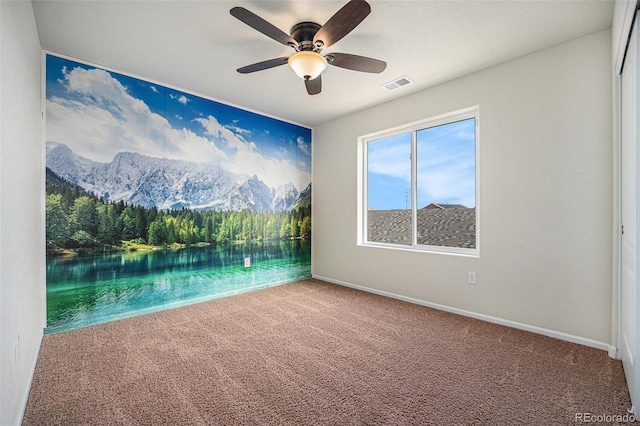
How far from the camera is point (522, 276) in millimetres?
2680

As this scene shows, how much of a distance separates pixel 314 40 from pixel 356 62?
0.40m

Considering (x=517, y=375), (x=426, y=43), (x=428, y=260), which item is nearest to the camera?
(x=517, y=375)

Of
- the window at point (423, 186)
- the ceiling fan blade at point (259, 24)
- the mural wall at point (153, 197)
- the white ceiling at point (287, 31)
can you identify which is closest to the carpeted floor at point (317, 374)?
the mural wall at point (153, 197)

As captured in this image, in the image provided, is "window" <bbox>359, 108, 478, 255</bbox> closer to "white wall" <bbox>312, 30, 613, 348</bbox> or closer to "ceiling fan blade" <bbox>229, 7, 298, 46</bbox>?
"white wall" <bbox>312, 30, 613, 348</bbox>

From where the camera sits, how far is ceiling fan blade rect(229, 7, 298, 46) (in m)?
1.74

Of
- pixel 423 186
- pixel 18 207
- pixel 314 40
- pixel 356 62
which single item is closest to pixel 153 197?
pixel 18 207

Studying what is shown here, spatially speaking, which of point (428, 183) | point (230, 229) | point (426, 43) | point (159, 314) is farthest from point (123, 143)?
point (428, 183)

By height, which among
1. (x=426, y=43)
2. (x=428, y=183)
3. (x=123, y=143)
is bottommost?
(x=428, y=183)

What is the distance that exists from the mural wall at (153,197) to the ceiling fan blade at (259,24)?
6.54 feet

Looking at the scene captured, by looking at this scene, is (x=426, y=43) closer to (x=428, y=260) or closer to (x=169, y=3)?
(x=169, y=3)

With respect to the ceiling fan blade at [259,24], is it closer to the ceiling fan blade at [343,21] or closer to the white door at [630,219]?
the ceiling fan blade at [343,21]

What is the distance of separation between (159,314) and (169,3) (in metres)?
2.93

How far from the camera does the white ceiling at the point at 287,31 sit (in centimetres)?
207

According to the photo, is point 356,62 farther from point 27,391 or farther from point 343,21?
point 27,391
